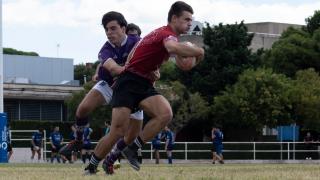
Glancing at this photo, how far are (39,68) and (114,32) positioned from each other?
81.6 m

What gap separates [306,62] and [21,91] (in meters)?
23.0

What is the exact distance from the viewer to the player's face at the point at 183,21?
37.2ft

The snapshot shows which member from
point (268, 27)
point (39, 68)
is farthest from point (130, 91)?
point (268, 27)

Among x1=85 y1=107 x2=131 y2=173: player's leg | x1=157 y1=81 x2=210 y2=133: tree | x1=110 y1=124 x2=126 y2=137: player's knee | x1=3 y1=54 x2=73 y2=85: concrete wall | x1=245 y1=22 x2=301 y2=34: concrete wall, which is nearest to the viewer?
x1=85 y1=107 x2=131 y2=173: player's leg

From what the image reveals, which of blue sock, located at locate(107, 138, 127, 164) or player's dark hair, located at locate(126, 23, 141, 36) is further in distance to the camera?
player's dark hair, located at locate(126, 23, 141, 36)

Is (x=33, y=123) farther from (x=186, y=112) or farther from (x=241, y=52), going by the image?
(x=241, y=52)

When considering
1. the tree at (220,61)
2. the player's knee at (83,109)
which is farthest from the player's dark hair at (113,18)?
A: the tree at (220,61)

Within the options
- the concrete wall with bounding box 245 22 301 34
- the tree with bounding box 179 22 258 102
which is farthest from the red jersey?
the concrete wall with bounding box 245 22 301 34

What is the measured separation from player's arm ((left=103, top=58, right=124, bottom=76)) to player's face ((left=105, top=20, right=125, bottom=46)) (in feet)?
1.35

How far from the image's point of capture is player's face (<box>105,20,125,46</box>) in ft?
41.4

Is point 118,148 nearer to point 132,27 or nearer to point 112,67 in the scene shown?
point 112,67

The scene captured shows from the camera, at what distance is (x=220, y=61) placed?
66062 millimetres

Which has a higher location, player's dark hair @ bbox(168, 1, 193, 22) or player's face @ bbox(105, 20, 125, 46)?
player's dark hair @ bbox(168, 1, 193, 22)

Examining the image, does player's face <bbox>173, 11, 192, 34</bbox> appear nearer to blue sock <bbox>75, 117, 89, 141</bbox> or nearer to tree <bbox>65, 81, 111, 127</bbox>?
blue sock <bbox>75, 117, 89, 141</bbox>
